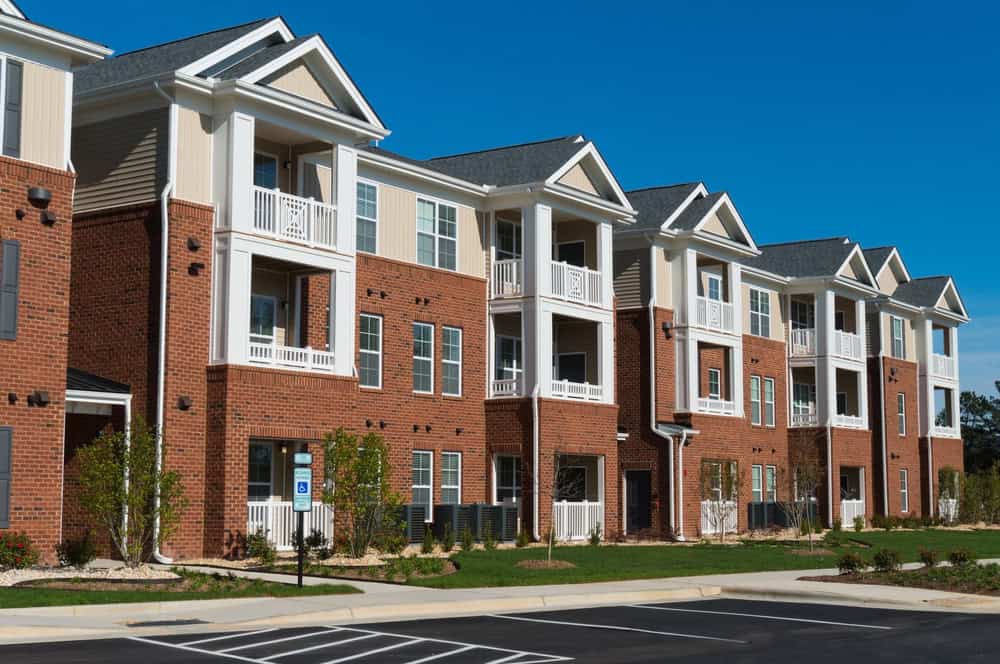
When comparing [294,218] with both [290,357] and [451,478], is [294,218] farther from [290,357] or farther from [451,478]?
[451,478]

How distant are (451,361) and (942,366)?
3350 centimetres

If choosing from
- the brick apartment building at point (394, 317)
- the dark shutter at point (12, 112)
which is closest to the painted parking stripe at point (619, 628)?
the brick apartment building at point (394, 317)

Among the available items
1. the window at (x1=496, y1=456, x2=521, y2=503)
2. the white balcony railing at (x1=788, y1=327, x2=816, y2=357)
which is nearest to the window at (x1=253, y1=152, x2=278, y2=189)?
the window at (x1=496, y1=456, x2=521, y2=503)

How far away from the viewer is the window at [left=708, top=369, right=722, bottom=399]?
45031 mm

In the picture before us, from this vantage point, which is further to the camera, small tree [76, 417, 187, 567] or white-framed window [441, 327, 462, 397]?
white-framed window [441, 327, 462, 397]

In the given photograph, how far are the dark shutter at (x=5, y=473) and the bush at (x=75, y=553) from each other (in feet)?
3.57

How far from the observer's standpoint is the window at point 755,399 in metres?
47.3

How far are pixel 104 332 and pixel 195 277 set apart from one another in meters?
2.25

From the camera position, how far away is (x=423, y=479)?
110 feet

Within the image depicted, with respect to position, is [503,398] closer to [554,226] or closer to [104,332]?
[554,226]

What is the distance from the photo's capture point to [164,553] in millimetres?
25172

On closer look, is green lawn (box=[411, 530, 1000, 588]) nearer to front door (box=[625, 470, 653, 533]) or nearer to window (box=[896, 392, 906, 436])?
front door (box=[625, 470, 653, 533])

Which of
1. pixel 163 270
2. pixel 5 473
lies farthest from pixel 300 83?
pixel 5 473

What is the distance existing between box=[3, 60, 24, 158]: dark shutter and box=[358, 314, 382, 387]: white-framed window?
34.5 ft
